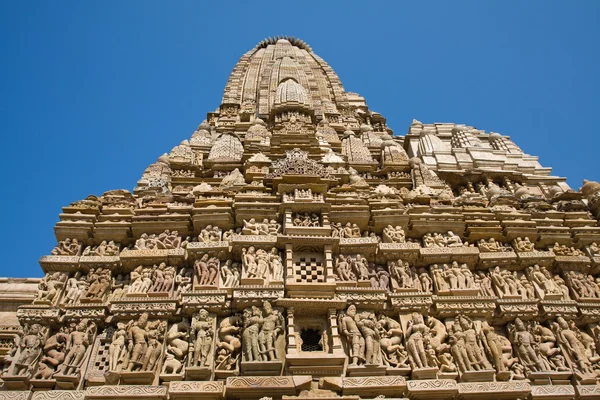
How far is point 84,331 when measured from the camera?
36.9 ft

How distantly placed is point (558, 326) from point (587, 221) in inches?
160

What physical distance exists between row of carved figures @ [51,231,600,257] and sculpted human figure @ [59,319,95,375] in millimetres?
2048

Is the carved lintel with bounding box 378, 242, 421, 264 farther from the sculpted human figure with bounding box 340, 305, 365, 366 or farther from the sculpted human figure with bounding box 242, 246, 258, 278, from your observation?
the sculpted human figure with bounding box 242, 246, 258, 278

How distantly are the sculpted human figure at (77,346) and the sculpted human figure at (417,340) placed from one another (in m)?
6.23

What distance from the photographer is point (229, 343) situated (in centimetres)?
1089

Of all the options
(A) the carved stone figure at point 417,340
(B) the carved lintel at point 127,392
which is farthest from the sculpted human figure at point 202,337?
(A) the carved stone figure at point 417,340

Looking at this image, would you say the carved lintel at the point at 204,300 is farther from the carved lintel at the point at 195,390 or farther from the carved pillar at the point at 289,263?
the carved lintel at the point at 195,390

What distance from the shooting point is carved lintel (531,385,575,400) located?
10.6 m

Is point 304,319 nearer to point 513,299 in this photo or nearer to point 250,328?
point 250,328

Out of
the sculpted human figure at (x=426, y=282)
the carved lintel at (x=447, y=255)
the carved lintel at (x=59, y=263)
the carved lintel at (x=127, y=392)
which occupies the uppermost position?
the carved lintel at (x=447, y=255)

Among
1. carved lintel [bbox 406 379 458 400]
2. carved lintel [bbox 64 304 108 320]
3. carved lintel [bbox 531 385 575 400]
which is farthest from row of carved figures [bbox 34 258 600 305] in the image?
carved lintel [bbox 406 379 458 400]

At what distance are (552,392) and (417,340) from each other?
262 cm

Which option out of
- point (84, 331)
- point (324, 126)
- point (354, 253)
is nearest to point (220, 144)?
point (324, 126)

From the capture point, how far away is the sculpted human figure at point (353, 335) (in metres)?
10.8
